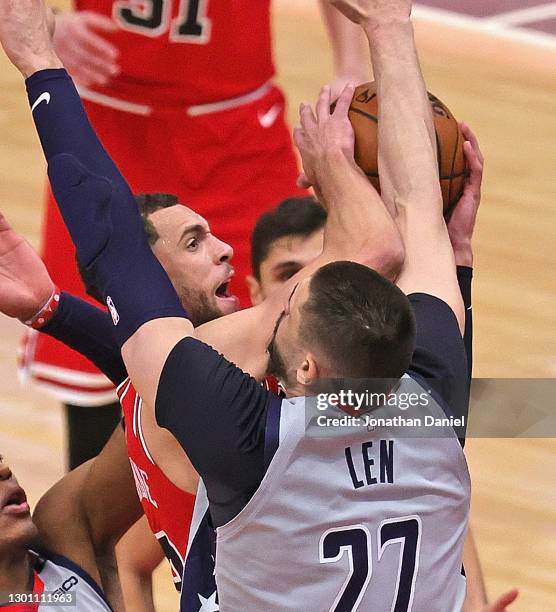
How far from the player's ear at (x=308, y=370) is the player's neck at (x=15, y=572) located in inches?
43.1

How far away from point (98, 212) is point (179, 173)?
70.8 inches

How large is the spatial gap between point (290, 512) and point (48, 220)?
2158 millimetres

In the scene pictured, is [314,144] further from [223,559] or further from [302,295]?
[223,559]

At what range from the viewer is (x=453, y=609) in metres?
2.55

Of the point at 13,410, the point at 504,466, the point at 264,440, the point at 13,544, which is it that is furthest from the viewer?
the point at 13,410

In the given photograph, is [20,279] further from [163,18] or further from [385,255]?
[163,18]

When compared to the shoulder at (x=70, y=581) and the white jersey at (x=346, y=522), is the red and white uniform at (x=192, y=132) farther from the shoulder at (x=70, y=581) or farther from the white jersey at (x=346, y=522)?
the white jersey at (x=346, y=522)

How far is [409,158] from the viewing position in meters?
2.67

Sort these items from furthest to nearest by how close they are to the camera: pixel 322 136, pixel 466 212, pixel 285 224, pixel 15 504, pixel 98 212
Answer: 1. pixel 285 224
2. pixel 15 504
3. pixel 466 212
4. pixel 322 136
5. pixel 98 212

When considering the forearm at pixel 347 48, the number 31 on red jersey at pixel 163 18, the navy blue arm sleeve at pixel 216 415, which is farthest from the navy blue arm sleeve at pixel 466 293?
the number 31 on red jersey at pixel 163 18

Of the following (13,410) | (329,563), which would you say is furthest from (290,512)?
(13,410)

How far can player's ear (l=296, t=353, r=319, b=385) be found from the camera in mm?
2309

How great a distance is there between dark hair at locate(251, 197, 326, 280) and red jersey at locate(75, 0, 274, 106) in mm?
715

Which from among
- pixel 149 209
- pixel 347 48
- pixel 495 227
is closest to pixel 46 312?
pixel 149 209
